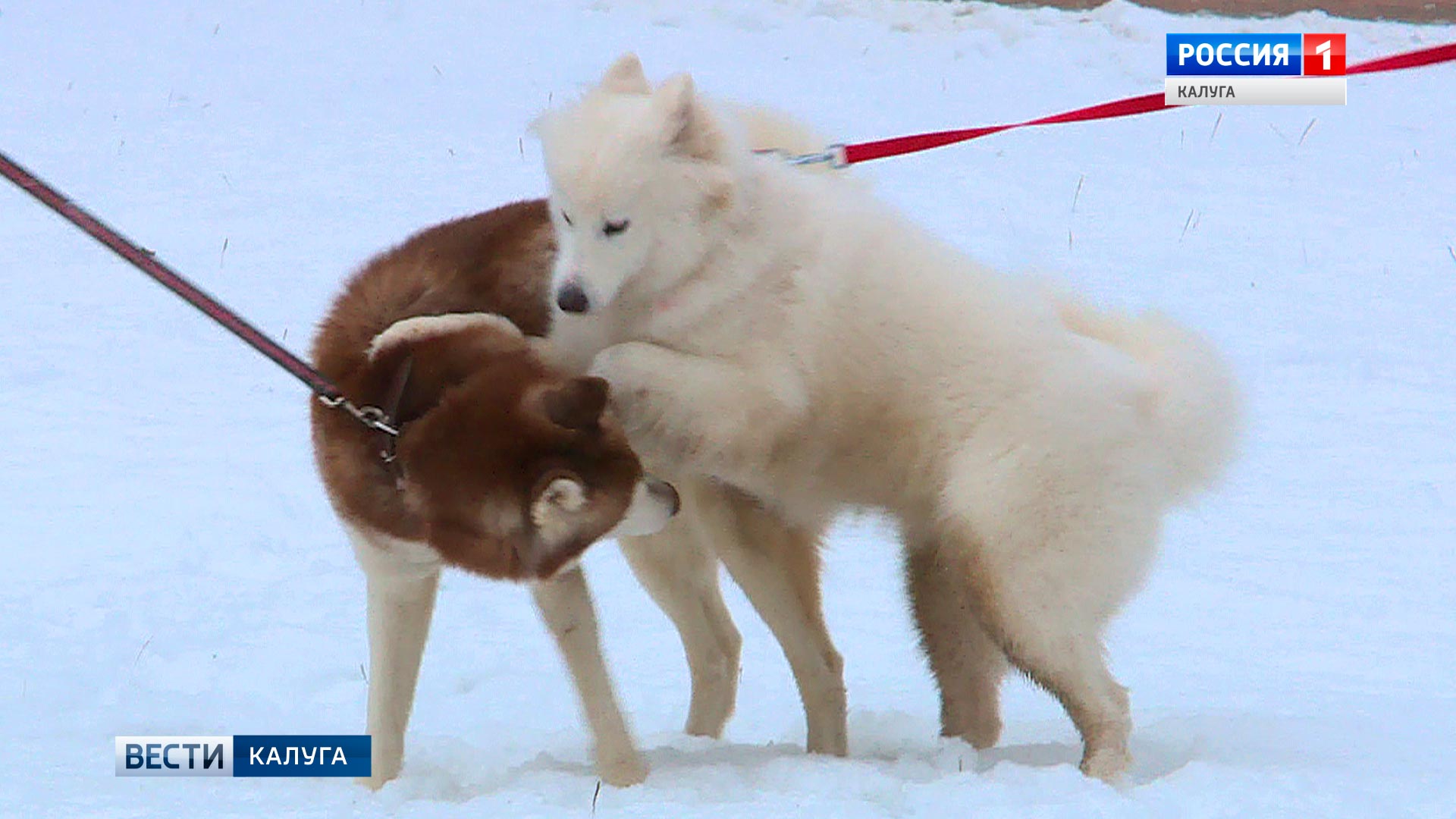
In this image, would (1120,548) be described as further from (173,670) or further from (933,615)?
(173,670)

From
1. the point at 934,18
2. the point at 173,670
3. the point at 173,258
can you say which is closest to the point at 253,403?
the point at 173,258

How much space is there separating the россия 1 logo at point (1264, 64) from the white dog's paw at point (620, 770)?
778cm

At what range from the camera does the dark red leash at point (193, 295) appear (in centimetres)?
337

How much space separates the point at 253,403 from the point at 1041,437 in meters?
4.25

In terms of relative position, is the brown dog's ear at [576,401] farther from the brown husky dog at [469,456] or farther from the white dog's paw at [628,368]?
the white dog's paw at [628,368]

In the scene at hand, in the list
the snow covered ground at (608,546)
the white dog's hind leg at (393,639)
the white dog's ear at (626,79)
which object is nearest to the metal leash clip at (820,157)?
the snow covered ground at (608,546)

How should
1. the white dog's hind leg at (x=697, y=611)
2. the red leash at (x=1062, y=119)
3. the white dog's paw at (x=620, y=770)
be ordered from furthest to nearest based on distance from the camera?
the white dog's hind leg at (x=697, y=611), the red leash at (x=1062, y=119), the white dog's paw at (x=620, y=770)

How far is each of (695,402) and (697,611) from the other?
3.28 feet

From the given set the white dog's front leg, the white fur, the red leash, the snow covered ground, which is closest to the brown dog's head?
the white fur

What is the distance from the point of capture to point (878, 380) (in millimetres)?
3691

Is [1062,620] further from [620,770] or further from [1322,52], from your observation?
[1322,52]

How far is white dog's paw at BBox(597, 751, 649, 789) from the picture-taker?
374 cm

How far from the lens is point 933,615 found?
4348 millimetres

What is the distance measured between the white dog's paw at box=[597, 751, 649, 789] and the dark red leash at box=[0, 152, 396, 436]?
0.94 m
